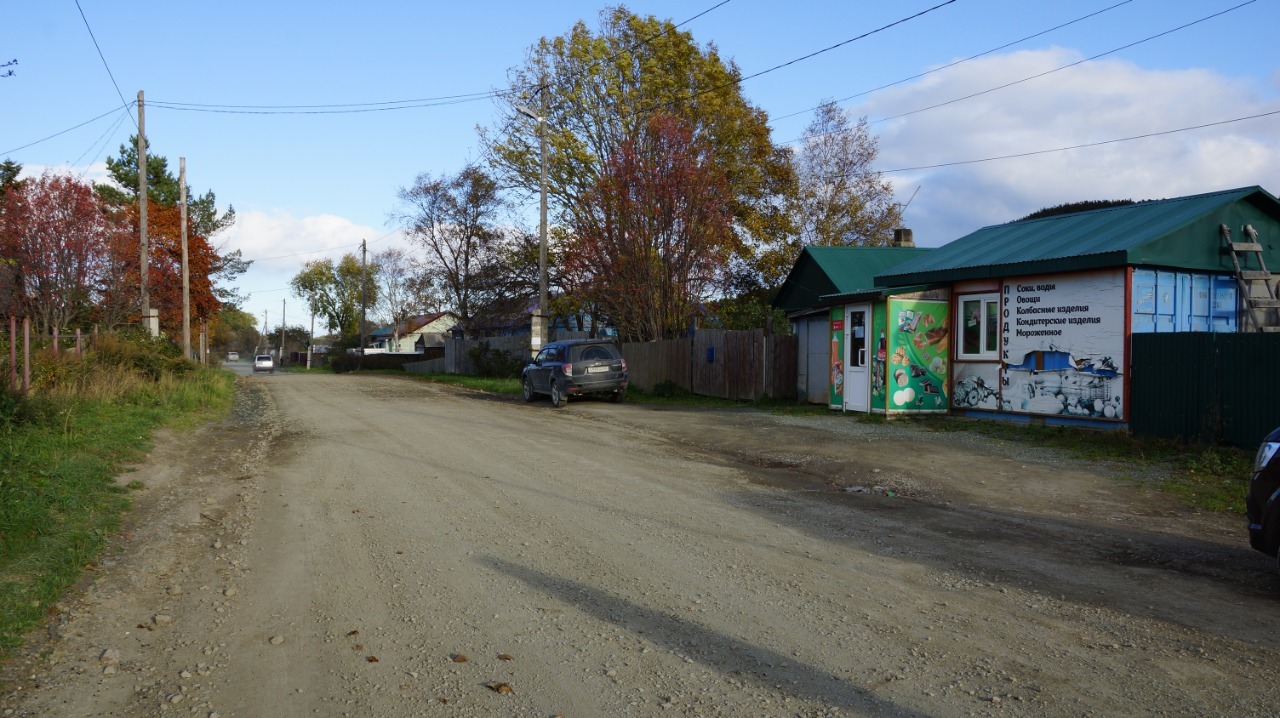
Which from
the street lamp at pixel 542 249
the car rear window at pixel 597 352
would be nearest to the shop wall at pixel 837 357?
the car rear window at pixel 597 352

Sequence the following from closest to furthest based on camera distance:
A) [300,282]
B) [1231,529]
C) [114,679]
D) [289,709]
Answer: [289,709] < [114,679] < [1231,529] < [300,282]

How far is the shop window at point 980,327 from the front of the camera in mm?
16734

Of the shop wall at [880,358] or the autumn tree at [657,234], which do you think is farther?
the autumn tree at [657,234]

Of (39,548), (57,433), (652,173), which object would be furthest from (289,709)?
(652,173)

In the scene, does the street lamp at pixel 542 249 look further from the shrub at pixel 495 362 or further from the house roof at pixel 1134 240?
the house roof at pixel 1134 240

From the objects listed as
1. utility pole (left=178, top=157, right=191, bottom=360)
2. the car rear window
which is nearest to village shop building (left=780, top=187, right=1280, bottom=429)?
the car rear window

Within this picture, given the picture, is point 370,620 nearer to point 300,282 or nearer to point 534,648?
point 534,648

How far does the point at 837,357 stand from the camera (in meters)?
19.2

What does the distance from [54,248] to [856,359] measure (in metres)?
25.0

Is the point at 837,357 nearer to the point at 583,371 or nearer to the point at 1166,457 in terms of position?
the point at 583,371

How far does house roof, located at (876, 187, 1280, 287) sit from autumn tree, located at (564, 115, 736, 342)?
9.32 m

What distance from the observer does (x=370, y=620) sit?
5348 millimetres

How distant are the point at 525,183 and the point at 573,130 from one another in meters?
3.32

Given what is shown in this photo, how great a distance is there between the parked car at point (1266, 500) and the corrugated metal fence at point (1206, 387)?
6950 mm
